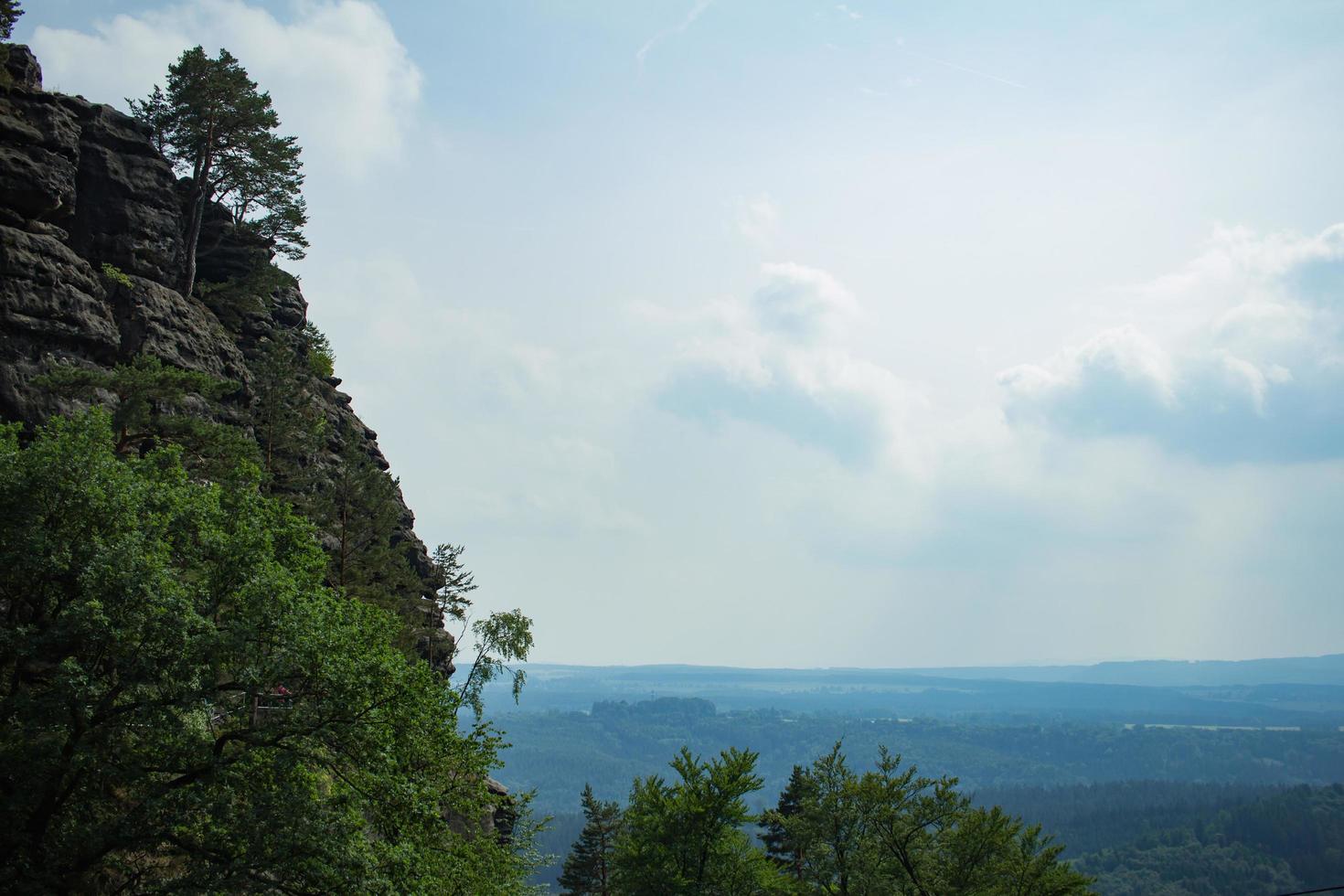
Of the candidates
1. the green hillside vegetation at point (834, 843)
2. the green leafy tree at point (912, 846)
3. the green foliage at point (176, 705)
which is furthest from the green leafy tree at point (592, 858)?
the green foliage at point (176, 705)

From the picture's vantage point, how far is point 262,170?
5325cm

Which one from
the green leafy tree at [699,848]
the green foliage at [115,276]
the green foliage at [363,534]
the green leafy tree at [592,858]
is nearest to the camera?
the green leafy tree at [699,848]

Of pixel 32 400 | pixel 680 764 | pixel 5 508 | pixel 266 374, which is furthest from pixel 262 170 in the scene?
pixel 680 764

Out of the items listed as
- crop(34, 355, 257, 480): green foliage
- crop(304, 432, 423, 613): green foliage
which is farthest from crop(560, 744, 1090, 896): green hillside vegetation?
crop(34, 355, 257, 480): green foliage

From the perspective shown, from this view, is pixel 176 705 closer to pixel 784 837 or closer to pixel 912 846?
pixel 912 846

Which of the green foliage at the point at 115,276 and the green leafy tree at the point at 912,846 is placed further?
the green foliage at the point at 115,276

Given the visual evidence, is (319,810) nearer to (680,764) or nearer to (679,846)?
(679,846)

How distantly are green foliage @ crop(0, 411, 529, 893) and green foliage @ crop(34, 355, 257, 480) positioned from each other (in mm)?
8339

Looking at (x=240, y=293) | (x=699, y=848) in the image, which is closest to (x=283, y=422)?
(x=240, y=293)

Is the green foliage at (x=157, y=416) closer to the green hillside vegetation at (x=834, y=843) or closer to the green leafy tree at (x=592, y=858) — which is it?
the green hillside vegetation at (x=834, y=843)

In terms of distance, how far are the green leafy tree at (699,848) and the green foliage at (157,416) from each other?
73.9ft

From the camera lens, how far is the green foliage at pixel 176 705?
18453mm

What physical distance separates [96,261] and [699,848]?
133ft

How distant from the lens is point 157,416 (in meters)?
31.4
